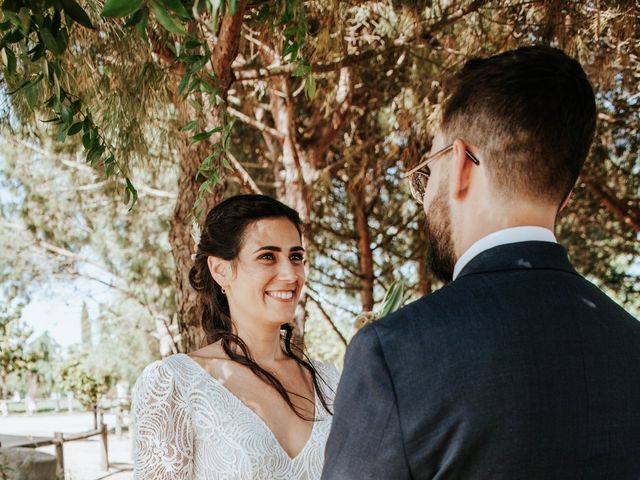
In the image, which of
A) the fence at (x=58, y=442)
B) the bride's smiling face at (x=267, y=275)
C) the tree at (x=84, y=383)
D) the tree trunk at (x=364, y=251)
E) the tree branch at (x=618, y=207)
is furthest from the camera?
the tree at (x=84, y=383)

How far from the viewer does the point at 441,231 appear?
3.51 ft

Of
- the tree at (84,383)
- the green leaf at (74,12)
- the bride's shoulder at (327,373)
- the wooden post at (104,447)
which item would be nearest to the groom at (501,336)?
the green leaf at (74,12)

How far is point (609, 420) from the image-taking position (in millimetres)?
959

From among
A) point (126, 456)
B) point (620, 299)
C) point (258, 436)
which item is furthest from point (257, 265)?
point (126, 456)

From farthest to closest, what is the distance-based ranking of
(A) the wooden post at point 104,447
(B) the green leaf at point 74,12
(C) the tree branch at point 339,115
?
(A) the wooden post at point 104,447 < (C) the tree branch at point 339,115 < (B) the green leaf at point 74,12

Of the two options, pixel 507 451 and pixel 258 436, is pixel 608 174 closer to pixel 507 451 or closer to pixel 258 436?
pixel 258 436

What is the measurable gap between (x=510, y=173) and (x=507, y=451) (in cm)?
36

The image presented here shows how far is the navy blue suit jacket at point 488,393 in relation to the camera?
912 millimetres

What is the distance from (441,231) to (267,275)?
4.90ft

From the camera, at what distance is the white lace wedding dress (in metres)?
2.17

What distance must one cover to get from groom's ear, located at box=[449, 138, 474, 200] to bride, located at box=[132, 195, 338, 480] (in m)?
1.39

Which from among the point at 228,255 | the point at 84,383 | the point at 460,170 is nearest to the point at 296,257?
the point at 228,255

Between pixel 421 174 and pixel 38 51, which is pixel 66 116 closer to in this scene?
pixel 38 51

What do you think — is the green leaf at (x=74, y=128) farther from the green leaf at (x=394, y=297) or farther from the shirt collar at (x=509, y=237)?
the shirt collar at (x=509, y=237)
